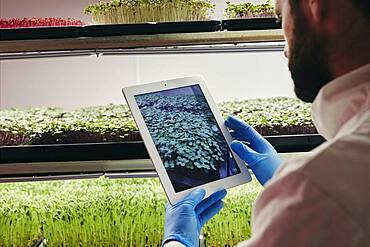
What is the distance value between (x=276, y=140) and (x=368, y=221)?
0.94m

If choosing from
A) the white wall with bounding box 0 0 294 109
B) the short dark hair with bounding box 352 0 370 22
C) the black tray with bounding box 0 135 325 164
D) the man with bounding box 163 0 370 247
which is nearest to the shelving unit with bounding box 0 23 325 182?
the black tray with bounding box 0 135 325 164

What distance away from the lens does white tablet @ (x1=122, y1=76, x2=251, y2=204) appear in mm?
1492

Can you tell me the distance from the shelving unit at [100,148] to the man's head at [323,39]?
0.60m

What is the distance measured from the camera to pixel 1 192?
206cm

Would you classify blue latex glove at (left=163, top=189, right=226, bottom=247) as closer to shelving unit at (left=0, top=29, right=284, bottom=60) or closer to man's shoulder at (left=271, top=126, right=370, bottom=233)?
shelving unit at (left=0, top=29, right=284, bottom=60)

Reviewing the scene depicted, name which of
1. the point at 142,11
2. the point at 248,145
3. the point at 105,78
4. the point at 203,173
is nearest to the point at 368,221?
the point at 203,173

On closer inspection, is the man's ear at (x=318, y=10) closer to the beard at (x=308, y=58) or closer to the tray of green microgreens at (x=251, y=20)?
the beard at (x=308, y=58)

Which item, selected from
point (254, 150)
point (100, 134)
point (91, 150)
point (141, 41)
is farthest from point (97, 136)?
point (254, 150)

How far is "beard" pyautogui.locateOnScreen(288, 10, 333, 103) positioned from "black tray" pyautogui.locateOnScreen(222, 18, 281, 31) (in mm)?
613

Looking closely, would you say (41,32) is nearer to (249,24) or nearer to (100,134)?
(100,134)

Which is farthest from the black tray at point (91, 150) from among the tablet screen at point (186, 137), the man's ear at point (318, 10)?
the man's ear at point (318, 10)

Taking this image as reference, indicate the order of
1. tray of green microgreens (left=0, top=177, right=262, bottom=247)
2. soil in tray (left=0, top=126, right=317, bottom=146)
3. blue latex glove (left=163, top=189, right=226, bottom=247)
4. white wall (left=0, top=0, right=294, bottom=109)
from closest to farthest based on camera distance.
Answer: blue latex glove (left=163, top=189, right=226, bottom=247) → soil in tray (left=0, top=126, right=317, bottom=146) → tray of green microgreens (left=0, top=177, right=262, bottom=247) → white wall (left=0, top=0, right=294, bottom=109)

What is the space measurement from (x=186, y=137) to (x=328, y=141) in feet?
2.41

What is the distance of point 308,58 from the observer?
3.28 ft
